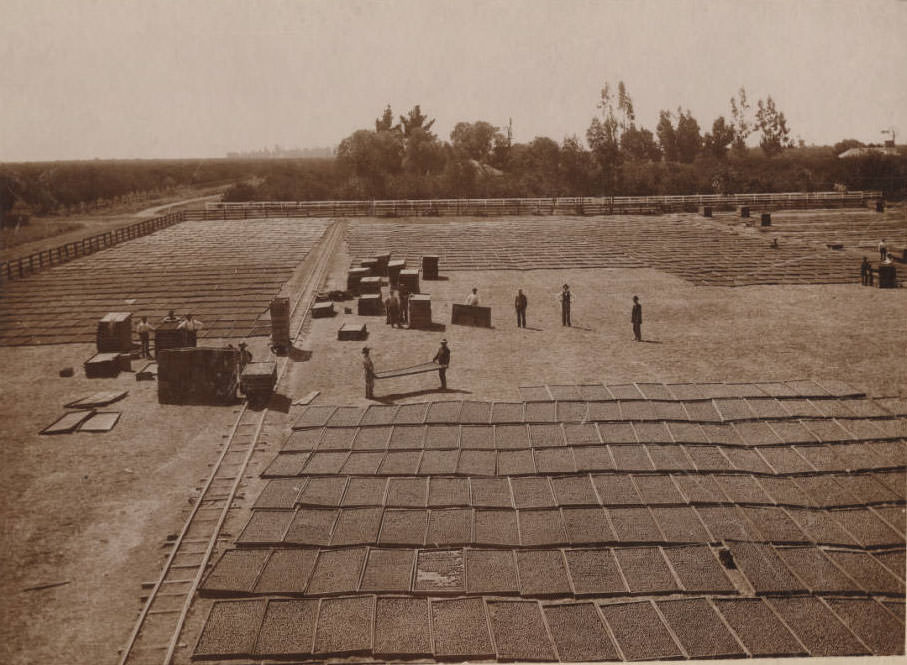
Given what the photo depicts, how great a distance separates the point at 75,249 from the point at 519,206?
3534 cm

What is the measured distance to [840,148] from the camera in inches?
3615

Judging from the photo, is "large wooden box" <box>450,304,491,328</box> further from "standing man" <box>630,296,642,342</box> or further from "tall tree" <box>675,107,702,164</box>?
"tall tree" <box>675,107,702,164</box>

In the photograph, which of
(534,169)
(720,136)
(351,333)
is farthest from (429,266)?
(720,136)

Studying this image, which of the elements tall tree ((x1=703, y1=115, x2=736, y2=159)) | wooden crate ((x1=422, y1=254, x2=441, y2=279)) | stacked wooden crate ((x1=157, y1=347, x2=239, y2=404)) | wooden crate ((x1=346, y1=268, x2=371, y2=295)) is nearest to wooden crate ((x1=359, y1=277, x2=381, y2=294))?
wooden crate ((x1=346, y1=268, x2=371, y2=295))

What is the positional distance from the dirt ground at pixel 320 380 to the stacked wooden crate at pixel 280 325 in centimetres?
61

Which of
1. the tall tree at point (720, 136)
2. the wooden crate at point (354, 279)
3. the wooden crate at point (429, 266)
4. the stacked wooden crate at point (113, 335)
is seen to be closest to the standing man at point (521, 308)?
the wooden crate at point (354, 279)

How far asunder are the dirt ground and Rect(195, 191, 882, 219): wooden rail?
29.5 metres

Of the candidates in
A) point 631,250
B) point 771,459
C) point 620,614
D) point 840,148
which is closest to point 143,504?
point 620,614

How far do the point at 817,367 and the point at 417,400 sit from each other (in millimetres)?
10795

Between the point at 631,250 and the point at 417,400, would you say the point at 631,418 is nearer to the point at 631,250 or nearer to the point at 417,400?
the point at 417,400

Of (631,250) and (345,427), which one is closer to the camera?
(345,427)

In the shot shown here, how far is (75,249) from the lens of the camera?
41031mm

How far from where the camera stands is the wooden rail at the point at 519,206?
61.8m

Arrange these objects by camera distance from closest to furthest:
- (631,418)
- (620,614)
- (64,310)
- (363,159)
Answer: (620,614), (631,418), (64,310), (363,159)
